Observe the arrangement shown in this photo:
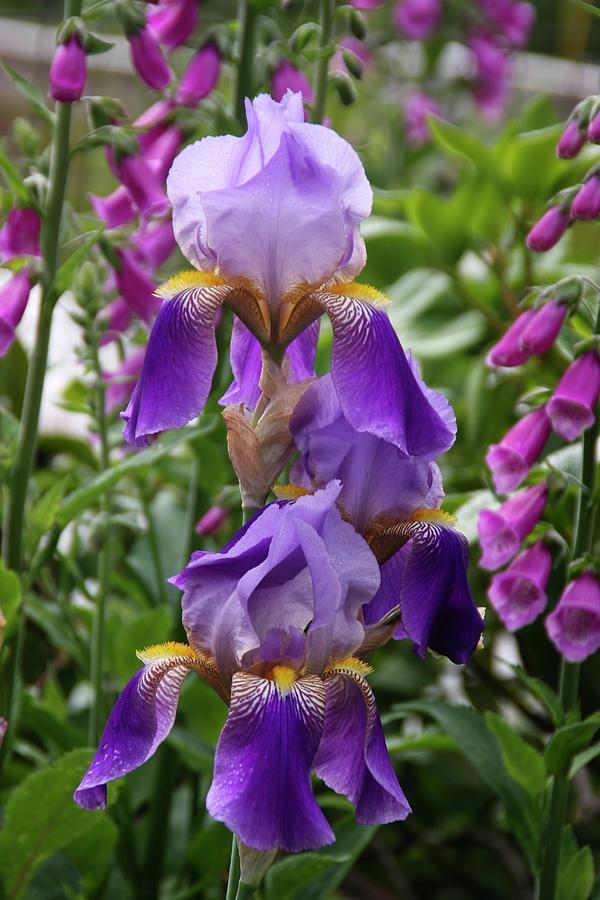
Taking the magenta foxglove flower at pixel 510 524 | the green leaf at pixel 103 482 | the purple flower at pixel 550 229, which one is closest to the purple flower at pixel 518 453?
the magenta foxglove flower at pixel 510 524

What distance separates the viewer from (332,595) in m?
0.63

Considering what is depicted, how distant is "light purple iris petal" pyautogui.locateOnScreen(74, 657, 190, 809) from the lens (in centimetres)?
64

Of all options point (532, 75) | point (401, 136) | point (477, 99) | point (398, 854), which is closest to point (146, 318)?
point (398, 854)

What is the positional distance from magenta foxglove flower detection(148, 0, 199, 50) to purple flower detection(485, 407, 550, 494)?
0.56 m

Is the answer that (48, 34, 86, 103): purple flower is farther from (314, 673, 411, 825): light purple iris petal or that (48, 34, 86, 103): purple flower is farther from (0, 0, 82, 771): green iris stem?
(314, 673, 411, 825): light purple iris petal

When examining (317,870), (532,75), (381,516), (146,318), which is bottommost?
(532,75)

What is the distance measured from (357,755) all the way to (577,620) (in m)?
0.38

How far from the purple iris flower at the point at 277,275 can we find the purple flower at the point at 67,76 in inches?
14.0

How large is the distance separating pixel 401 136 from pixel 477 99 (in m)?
0.55

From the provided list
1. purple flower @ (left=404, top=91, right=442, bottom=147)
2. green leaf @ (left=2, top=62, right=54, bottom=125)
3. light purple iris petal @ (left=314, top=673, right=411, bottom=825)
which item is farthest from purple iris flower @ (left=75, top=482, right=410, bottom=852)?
purple flower @ (left=404, top=91, right=442, bottom=147)

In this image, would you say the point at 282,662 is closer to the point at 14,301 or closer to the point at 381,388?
the point at 381,388

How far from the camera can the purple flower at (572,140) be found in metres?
1.00

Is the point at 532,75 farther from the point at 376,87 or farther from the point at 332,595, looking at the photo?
the point at 332,595

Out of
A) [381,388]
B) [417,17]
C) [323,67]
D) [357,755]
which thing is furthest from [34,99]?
[417,17]
